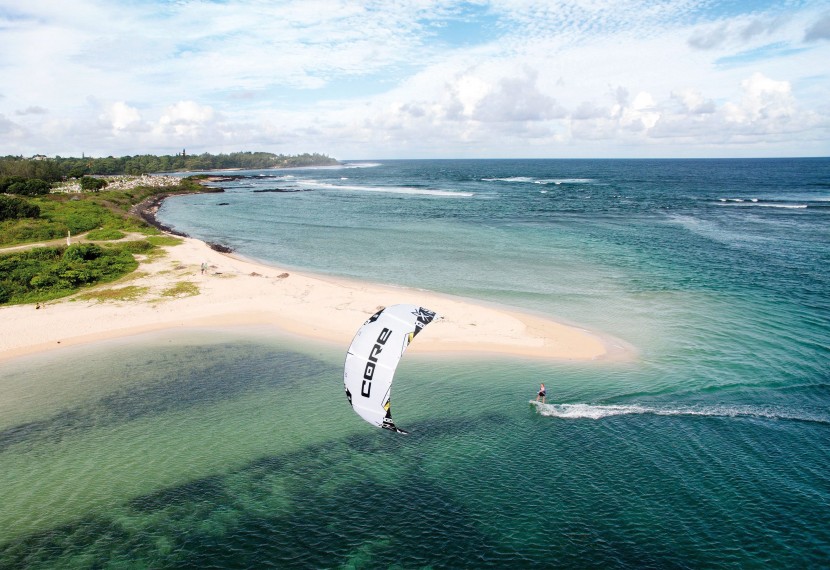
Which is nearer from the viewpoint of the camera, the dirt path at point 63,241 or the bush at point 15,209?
the dirt path at point 63,241

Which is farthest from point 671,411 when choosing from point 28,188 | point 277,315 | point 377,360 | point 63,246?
point 28,188

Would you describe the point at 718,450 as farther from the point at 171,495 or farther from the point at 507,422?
the point at 171,495

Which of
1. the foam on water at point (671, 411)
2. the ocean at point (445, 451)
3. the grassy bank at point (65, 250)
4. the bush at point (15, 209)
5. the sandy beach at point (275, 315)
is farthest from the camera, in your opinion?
the bush at point (15, 209)

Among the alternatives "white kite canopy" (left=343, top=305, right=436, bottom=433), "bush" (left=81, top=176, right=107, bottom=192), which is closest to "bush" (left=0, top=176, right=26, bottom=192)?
"bush" (left=81, top=176, right=107, bottom=192)

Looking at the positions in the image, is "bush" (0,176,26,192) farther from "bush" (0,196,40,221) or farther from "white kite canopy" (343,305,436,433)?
"white kite canopy" (343,305,436,433)

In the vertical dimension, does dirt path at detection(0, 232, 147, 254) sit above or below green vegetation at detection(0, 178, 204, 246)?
below

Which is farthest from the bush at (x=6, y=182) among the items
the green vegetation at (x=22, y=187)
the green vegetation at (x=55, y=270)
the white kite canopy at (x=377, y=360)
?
the white kite canopy at (x=377, y=360)

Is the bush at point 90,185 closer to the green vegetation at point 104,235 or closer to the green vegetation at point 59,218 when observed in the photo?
the green vegetation at point 59,218
